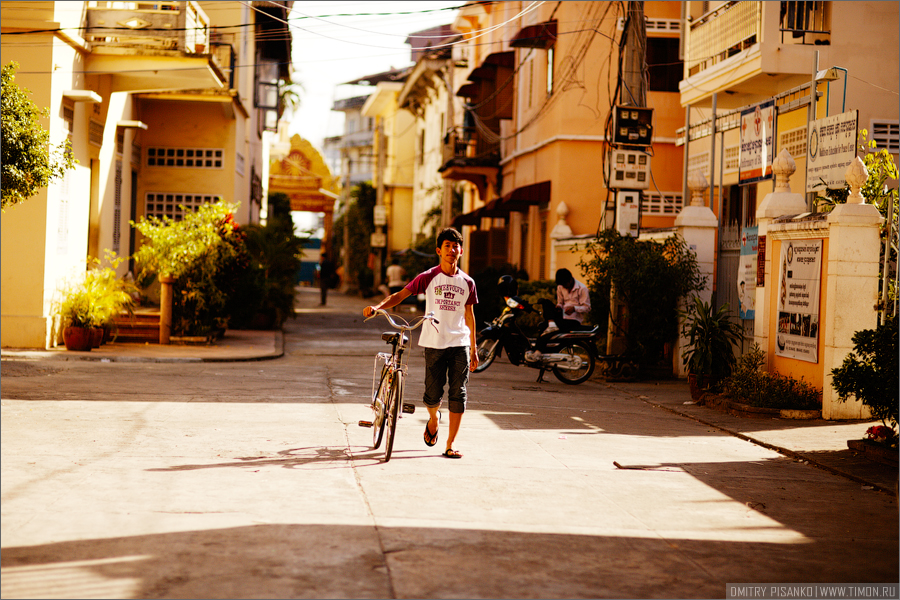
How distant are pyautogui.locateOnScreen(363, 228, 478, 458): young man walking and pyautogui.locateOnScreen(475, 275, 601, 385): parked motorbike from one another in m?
6.30

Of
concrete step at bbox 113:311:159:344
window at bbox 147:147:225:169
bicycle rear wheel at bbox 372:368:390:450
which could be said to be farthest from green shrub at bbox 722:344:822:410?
window at bbox 147:147:225:169

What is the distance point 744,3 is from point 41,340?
528 inches

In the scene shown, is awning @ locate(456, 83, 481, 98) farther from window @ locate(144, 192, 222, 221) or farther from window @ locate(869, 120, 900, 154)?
window @ locate(869, 120, 900, 154)

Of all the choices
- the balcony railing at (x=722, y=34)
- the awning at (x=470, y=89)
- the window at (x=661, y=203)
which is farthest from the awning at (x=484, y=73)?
the balcony railing at (x=722, y=34)

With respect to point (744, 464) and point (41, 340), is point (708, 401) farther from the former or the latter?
point (41, 340)

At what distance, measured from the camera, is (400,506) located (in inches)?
246

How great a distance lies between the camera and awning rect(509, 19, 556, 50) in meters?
24.1

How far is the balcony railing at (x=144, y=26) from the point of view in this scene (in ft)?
56.0

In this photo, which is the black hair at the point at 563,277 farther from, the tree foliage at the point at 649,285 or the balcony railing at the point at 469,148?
the balcony railing at the point at 469,148

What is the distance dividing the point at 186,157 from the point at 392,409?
16446 mm

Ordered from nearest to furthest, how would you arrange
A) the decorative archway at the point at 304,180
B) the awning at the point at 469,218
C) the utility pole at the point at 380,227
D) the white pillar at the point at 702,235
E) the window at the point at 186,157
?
the white pillar at the point at 702,235 < the window at the point at 186,157 < the awning at the point at 469,218 < the decorative archway at the point at 304,180 < the utility pole at the point at 380,227

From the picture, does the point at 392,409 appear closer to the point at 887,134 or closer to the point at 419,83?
the point at 887,134

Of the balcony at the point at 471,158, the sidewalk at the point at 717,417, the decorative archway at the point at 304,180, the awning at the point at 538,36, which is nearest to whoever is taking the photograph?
the sidewalk at the point at 717,417

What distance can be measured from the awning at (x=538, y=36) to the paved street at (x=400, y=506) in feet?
49.6
